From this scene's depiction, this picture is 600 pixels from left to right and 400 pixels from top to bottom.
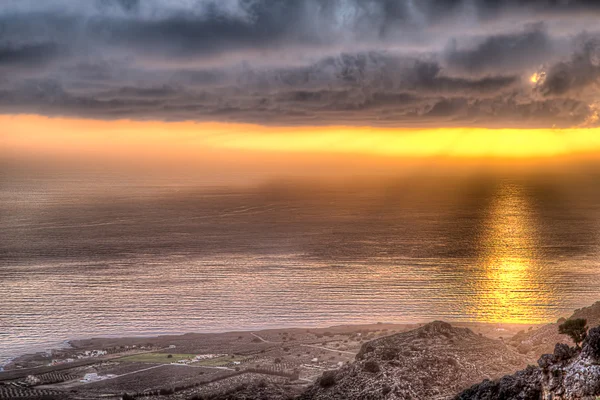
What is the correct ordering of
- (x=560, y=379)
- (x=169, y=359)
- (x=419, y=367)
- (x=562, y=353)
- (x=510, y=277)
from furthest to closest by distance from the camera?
(x=510, y=277)
(x=169, y=359)
(x=419, y=367)
(x=562, y=353)
(x=560, y=379)

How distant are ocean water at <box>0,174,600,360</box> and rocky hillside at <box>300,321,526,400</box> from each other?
2139 cm

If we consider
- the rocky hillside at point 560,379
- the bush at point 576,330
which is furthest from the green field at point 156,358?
the bush at point 576,330

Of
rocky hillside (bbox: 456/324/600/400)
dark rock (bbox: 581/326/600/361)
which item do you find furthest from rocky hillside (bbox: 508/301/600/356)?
dark rock (bbox: 581/326/600/361)

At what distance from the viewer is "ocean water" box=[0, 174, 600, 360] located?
63.5m

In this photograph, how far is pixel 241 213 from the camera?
17250cm

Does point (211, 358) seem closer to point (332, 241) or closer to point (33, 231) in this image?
point (332, 241)

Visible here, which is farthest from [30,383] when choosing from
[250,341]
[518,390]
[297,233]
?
[297,233]

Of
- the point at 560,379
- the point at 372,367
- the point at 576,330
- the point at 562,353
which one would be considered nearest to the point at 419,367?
the point at 372,367

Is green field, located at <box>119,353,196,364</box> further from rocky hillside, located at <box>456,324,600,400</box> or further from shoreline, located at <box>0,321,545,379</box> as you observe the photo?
rocky hillside, located at <box>456,324,600,400</box>

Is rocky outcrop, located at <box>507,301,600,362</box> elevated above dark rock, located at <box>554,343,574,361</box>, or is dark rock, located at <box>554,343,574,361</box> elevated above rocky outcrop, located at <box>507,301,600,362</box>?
dark rock, located at <box>554,343,574,361</box>

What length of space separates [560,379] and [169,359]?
3217 cm

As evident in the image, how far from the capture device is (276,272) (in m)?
87.1

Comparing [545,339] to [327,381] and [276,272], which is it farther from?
[276,272]

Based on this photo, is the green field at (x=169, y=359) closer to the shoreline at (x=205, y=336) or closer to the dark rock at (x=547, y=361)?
the shoreline at (x=205, y=336)
